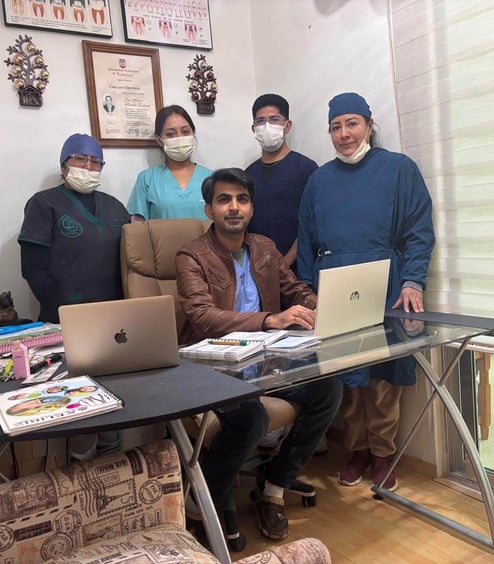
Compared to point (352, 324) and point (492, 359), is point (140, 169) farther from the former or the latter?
point (492, 359)

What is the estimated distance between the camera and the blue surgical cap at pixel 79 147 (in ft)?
7.80

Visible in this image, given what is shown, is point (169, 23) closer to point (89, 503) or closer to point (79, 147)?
point (79, 147)

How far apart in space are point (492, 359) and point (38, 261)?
73.6 inches

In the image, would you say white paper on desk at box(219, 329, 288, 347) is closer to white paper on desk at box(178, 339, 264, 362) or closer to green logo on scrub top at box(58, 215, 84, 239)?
white paper on desk at box(178, 339, 264, 362)

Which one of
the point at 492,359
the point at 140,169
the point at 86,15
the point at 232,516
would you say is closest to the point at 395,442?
the point at 492,359

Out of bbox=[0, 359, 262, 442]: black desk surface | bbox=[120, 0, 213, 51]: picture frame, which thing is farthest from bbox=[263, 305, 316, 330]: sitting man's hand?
bbox=[120, 0, 213, 51]: picture frame

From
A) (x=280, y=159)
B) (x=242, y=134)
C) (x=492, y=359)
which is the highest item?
(x=242, y=134)

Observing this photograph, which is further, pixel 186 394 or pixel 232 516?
pixel 232 516

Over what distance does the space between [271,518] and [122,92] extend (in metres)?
2.06

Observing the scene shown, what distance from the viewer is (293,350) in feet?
4.92

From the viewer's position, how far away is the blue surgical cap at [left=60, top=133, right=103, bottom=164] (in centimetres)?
238

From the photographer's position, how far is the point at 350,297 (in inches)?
63.4

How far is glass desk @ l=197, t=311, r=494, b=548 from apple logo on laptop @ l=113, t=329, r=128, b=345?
243 millimetres

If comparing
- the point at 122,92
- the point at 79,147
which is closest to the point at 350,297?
the point at 79,147
